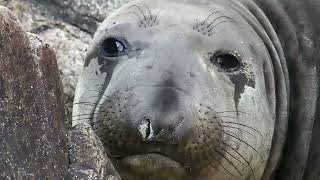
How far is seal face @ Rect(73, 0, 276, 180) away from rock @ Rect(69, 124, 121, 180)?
2.36 ft

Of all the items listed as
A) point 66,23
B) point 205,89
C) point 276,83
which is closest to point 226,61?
point 205,89

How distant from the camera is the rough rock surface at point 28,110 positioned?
2557 mm

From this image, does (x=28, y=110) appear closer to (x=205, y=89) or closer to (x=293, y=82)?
(x=205, y=89)

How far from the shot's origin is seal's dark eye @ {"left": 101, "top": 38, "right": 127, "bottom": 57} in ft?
14.3

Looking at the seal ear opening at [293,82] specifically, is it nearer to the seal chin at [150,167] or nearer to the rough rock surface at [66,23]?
the seal chin at [150,167]

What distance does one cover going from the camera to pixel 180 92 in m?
3.82

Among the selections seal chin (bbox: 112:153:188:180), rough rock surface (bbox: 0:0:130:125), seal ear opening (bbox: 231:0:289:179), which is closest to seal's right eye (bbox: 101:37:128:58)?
seal chin (bbox: 112:153:188:180)

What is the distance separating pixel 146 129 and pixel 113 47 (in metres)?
0.92

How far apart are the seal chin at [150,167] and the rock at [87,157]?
73 centimetres

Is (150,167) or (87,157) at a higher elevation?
(150,167)

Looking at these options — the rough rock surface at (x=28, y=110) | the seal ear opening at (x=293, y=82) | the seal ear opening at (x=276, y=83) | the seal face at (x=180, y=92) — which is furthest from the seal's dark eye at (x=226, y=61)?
the rough rock surface at (x=28, y=110)

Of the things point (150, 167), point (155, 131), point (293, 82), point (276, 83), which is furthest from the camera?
point (293, 82)

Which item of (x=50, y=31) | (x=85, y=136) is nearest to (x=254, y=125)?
(x=85, y=136)

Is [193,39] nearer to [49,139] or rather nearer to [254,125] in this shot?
[254,125]
